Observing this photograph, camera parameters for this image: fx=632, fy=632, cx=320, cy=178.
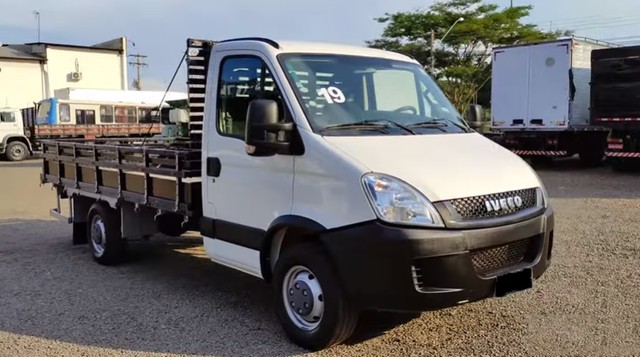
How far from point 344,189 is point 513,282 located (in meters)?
1.35

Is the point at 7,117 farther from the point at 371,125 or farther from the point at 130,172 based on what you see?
the point at 371,125

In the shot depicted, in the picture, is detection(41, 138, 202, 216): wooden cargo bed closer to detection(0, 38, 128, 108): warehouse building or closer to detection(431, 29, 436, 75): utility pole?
detection(431, 29, 436, 75): utility pole

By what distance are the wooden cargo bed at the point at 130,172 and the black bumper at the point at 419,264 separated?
196cm

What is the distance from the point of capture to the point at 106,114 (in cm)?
3036

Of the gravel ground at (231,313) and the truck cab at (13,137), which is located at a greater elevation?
the truck cab at (13,137)

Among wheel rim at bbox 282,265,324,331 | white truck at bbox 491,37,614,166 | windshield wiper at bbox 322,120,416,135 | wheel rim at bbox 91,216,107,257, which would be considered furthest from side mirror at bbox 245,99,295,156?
white truck at bbox 491,37,614,166

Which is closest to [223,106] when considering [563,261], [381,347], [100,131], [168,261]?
[381,347]

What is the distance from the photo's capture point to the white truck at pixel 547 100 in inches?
696

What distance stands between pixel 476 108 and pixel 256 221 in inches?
101

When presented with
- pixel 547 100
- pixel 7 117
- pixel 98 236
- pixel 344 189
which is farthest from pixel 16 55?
pixel 344 189

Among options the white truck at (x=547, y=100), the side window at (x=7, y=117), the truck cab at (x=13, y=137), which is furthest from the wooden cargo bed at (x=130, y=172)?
the side window at (x=7, y=117)

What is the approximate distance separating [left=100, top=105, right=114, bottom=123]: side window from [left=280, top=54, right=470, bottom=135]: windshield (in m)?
27.1

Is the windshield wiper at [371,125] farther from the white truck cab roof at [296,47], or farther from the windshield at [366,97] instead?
the white truck cab roof at [296,47]

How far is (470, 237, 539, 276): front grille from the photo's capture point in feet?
13.6
